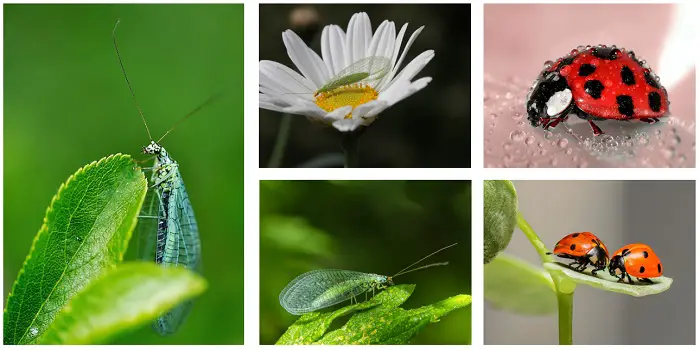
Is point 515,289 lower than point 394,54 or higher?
lower

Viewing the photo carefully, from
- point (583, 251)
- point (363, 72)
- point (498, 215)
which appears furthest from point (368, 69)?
→ point (583, 251)

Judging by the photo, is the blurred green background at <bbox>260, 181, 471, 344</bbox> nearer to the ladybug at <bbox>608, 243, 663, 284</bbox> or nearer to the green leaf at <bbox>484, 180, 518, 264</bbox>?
the green leaf at <bbox>484, 180, 518, 264</bbox>

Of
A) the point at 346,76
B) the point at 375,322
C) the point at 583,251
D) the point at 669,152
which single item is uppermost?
the point at 346,76

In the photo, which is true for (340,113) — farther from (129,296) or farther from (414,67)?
(129,296)

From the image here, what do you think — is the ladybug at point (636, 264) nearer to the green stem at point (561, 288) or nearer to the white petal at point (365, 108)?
the green stem at point (561, 288)

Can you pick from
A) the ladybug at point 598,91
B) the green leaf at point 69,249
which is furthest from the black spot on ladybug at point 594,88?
the green leaf at point 69,249

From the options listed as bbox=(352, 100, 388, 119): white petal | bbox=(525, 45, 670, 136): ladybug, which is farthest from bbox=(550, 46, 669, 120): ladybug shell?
bbox=(352, 100, 388, 119): white petal
